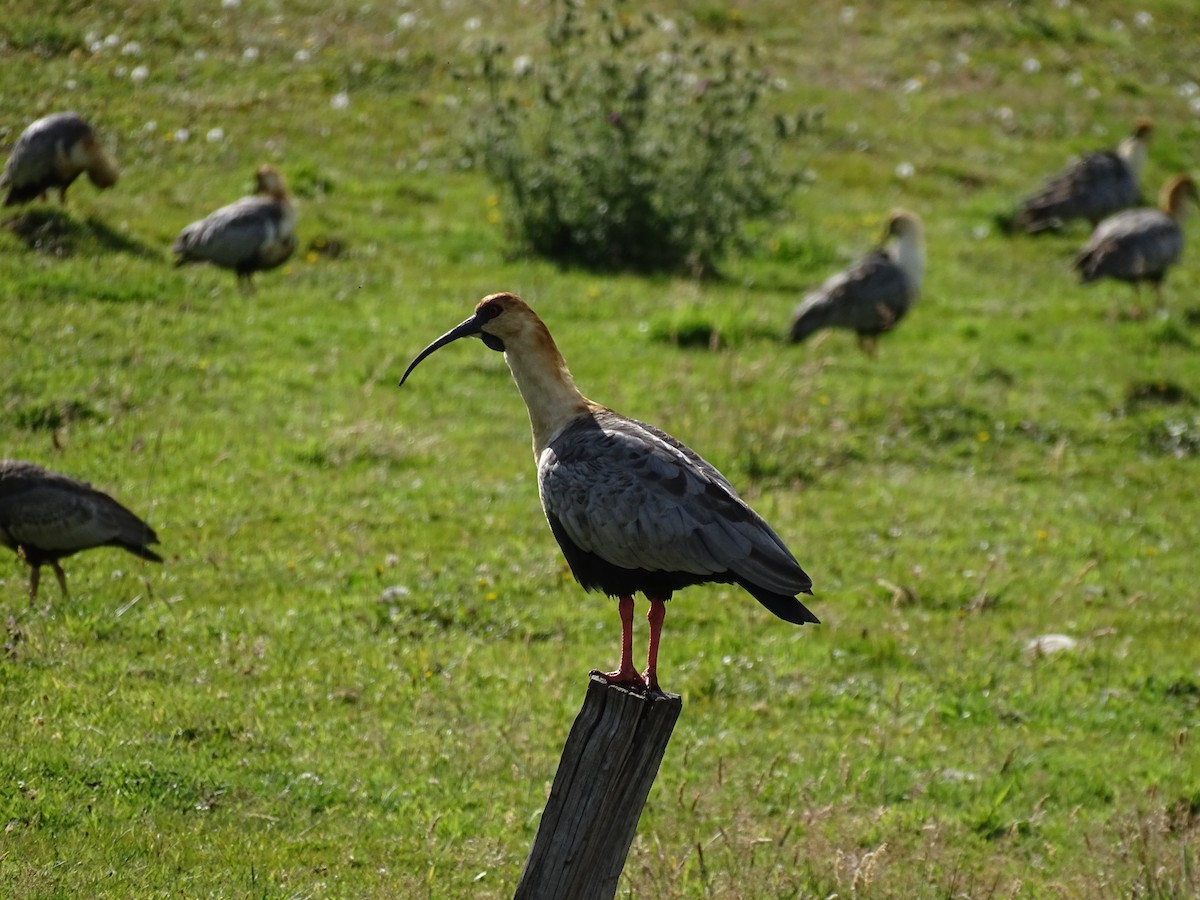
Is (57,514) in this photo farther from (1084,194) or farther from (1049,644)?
(1084,194)

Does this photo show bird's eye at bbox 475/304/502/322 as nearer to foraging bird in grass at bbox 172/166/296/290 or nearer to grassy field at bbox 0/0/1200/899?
grassy field at bbox 0/0/1200/899

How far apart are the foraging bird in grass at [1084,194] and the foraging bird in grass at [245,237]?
381 inches

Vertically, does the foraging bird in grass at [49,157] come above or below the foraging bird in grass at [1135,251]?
above

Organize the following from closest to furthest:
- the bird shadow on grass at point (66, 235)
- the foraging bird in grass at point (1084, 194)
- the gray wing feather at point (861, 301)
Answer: the bird shadow on grass at point (66, 235), the gray wing feather at point (861, 301), the foraging bird in grass at point (1084, 194)

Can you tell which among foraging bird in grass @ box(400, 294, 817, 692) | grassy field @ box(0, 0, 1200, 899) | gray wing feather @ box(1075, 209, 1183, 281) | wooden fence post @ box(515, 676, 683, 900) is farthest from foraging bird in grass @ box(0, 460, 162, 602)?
gray wing feather @ box(1075, 209, 1183, 281)

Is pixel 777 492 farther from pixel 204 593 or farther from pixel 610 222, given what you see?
pixel 610 222

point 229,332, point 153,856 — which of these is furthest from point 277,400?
point 153,856

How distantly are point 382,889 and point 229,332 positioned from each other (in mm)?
7651

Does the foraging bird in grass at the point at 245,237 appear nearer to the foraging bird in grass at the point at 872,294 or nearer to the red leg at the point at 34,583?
the foraging bird in grass at the point at 872,294

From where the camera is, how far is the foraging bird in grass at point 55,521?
7.90m

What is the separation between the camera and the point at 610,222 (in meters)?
15.7

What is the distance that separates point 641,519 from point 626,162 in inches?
423

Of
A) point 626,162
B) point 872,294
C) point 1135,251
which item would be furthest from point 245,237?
point 1135,251

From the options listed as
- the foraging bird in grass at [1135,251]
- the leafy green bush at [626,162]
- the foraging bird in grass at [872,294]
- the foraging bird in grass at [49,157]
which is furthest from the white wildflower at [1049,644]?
the foraging bird in grass at [49,157]
